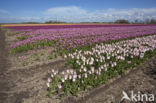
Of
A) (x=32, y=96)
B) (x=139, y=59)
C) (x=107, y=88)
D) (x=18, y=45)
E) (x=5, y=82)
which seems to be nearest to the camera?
(x=32, y=96)

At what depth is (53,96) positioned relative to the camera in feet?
14.0

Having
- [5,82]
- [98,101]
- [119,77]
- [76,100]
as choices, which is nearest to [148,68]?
[119,77]

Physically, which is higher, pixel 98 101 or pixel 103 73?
pixel 103 73

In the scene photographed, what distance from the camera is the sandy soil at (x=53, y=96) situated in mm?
4066

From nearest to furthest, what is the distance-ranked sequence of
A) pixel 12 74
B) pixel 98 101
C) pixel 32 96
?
pixel 98 101 → pixel 32 96 → pixel 12 74

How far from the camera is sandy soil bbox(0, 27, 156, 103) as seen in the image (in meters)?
4.07

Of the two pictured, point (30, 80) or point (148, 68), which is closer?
point (30, 80)

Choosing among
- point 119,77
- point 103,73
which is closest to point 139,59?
point 119,77

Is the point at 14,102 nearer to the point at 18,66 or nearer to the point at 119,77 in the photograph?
the point at 18,66

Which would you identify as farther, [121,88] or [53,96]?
[121,88]

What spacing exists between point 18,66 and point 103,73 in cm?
528

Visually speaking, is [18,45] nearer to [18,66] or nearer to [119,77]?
[18,66]

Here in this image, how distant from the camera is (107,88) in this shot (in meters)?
4.67

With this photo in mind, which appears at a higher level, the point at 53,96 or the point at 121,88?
the point at 121,88
